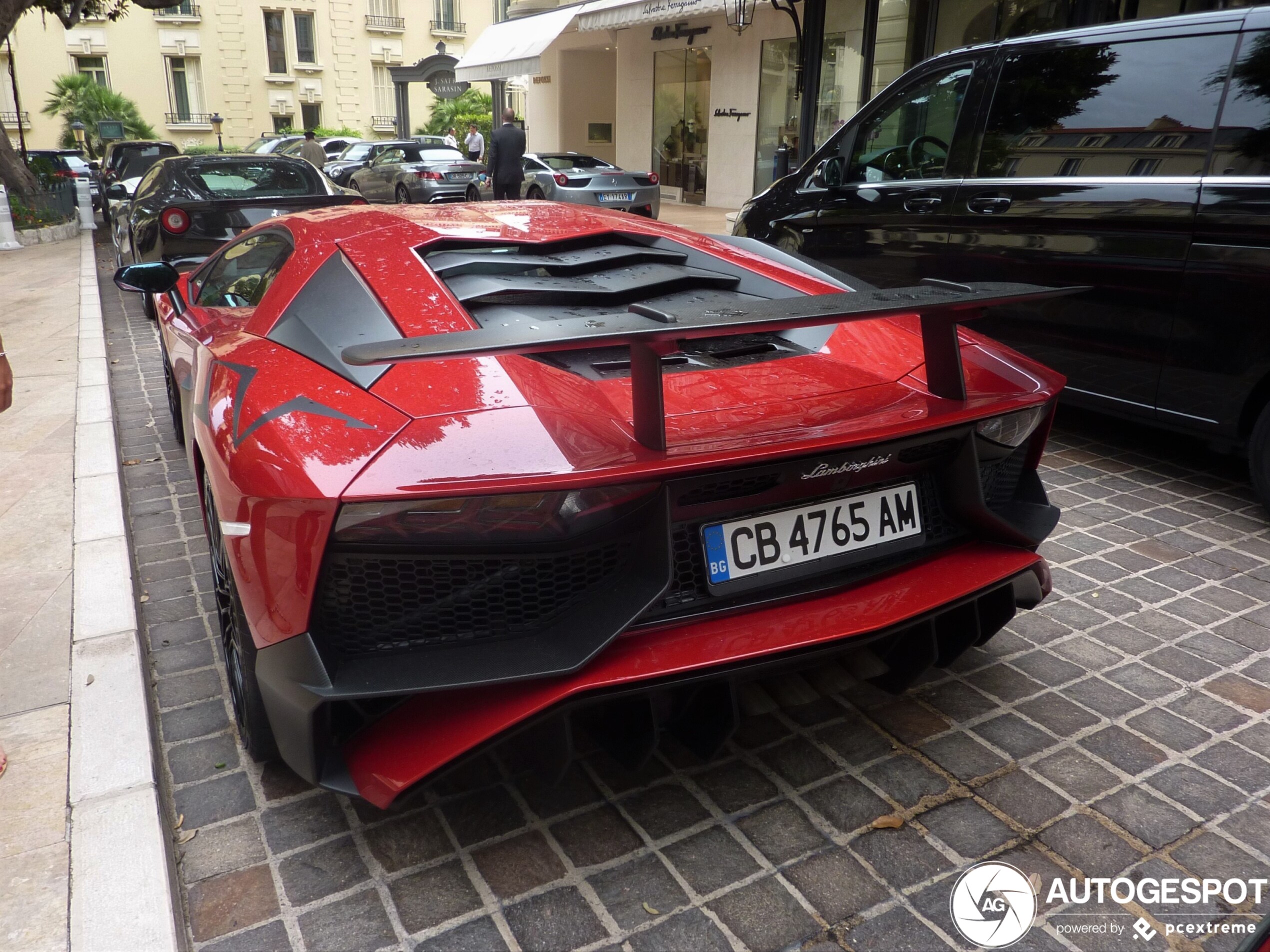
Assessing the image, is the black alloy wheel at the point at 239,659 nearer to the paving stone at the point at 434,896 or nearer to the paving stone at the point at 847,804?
the paving stone at the point at 434,896

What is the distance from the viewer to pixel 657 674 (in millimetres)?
1836

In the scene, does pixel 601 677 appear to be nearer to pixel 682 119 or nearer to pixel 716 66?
pixel 716 66

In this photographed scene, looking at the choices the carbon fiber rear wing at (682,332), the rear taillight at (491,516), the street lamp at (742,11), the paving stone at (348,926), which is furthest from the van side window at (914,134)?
the street lamp at (742,11)

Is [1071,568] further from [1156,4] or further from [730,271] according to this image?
[1156,4]

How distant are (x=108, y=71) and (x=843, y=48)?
138 feet

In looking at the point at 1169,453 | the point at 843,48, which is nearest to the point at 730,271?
the point at 1169,453

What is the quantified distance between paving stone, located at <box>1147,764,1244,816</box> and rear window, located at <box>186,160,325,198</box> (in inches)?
320

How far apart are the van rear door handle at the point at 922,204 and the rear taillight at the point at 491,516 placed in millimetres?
3859

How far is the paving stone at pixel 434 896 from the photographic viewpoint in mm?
1951

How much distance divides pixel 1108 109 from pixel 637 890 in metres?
3.98

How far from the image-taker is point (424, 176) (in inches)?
656

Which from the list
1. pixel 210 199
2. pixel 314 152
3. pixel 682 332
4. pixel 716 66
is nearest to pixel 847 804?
pixel 682 332

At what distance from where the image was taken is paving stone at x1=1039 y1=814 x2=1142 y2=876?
6.85 ft

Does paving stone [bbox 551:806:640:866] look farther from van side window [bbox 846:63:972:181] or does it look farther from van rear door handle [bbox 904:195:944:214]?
van side window [bbox 846:63:972:181]
